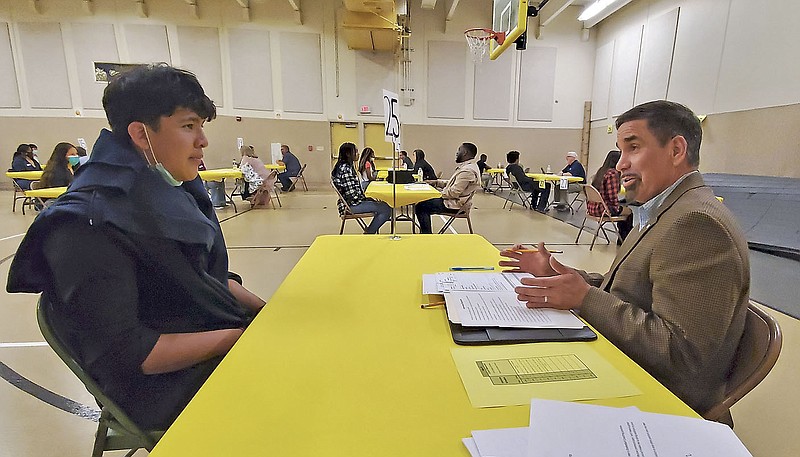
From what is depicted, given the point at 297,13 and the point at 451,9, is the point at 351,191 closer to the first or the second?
the point at 451,9

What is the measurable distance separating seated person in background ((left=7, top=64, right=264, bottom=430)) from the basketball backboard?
4187 millimetres

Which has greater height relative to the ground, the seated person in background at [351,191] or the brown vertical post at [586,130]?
the brown vertical post at [586,130]

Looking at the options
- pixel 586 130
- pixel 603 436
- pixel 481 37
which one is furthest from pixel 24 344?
pixel 586 130

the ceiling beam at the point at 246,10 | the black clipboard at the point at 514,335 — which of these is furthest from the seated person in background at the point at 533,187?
the ceiling beam at the point at 246,10

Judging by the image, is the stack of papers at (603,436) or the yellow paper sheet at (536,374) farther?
the yellow paper sheet at (536,374)

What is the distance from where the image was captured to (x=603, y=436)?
537 mm

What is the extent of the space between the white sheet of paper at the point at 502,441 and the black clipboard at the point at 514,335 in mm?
274

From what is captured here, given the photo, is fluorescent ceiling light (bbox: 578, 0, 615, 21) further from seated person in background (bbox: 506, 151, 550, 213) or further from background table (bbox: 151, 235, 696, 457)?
background table (bbox: 151, 235, 696, 457)

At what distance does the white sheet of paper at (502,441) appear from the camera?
52cm

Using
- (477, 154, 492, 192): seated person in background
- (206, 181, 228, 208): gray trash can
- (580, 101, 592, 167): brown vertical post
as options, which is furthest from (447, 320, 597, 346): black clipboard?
(580, 101, 592, 167): brown vertical post

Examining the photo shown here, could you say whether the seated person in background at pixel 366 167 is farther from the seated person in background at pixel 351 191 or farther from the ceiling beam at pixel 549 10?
the ceiling beam at pixel 549 10

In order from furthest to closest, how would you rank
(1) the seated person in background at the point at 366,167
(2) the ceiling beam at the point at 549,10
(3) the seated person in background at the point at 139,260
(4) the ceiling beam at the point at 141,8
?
(2) the ceiling beam at the point at 549,10, (4) the ceiling beam at the point at 141,8, (1) the seated person in background at the point at 366,167, (3) the seated person in background at the point at 139,260

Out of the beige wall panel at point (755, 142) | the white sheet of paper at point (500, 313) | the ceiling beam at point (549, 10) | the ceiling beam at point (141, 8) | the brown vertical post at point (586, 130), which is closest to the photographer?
the white sheet of paper at point (500, 313)

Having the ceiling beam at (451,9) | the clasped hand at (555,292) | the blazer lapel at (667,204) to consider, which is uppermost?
the ceiling beam at (451,9)
